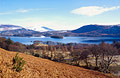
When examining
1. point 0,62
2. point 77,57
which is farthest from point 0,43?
point 0,62

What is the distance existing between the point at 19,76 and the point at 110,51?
84.7 feet

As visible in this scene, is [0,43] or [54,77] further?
[0,43]

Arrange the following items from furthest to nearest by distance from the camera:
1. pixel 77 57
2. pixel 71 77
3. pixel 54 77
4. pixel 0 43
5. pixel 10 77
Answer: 1. pixel 0 43
2. pixel 77 57
3. pixel 71 77
4. pixel 54 77
5. pixel 10 77

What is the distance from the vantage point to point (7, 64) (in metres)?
8.04

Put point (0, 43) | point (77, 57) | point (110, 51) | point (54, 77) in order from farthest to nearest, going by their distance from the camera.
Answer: point (0, 43)
point (77, 57)
point (110, 51)
point (54, 77)

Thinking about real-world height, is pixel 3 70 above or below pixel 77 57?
above

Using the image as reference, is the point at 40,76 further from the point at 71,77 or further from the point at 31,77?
the point at 71,77

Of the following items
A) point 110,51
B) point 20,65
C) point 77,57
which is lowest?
point 77,57

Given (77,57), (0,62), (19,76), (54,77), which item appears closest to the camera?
(19,76)

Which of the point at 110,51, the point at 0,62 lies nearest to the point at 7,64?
the point at 0,62

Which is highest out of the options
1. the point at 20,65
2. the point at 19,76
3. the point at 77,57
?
the point at 20,65

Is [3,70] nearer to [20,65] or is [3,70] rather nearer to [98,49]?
[20,65]

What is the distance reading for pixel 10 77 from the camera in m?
6.91

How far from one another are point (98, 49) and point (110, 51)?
2.89 metres
